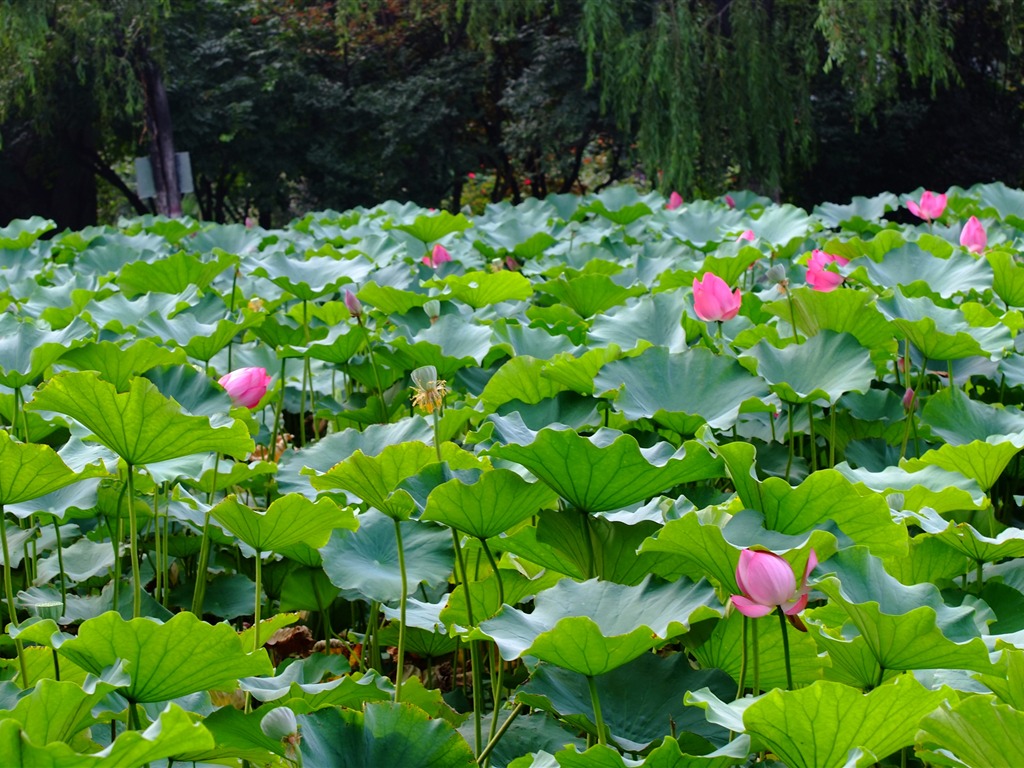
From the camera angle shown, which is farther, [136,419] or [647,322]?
[647,322]

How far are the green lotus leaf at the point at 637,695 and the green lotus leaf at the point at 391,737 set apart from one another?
3.1 inches

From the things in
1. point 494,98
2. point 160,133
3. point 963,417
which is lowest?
point 963,417

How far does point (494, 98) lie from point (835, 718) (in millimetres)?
12878

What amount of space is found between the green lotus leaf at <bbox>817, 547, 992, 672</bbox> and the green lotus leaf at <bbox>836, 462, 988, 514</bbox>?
132mm

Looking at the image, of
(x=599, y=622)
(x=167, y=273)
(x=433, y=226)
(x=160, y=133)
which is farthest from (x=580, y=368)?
(x=160, y=133)

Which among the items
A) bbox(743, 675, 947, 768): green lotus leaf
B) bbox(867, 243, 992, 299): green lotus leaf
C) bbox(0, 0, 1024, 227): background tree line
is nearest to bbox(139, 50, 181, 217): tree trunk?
bbox(0, 0, 1024, 227): background tree line

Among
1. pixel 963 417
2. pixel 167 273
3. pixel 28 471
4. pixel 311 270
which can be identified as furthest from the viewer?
pixel 167 273

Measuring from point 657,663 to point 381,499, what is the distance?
35 centimetres

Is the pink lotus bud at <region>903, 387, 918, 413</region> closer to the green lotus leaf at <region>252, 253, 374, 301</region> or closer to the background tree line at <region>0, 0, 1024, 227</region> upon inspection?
the green lotus leaf at <region>252, 253, 374, 301</region>

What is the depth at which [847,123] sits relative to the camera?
11289 mm

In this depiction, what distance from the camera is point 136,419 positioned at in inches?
41.6

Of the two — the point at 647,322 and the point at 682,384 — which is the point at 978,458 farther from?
the point at 647,322

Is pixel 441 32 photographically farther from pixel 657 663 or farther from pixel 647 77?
pixel 657 663

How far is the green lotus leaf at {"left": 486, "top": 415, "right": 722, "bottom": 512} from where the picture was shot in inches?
37.7
